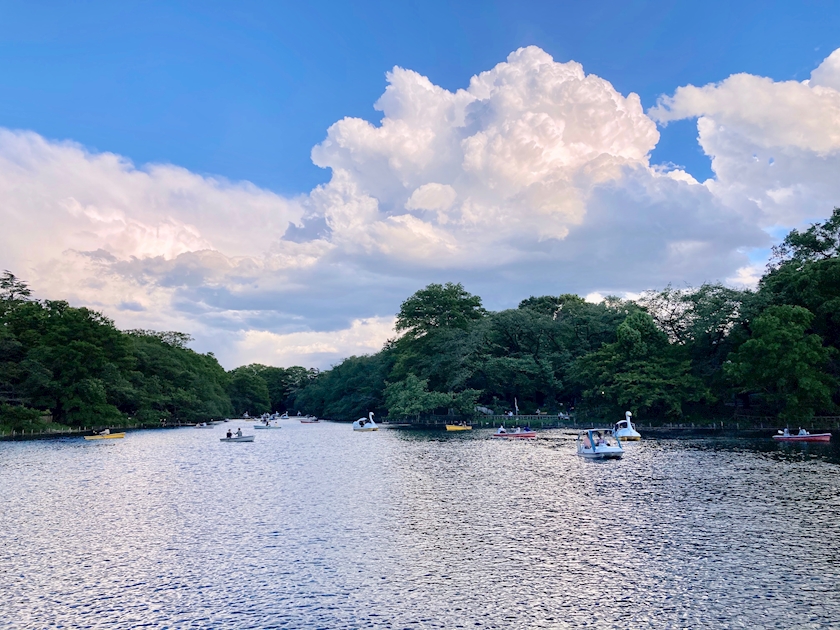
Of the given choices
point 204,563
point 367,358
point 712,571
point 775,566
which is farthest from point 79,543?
point 367,358

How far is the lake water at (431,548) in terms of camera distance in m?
15.8

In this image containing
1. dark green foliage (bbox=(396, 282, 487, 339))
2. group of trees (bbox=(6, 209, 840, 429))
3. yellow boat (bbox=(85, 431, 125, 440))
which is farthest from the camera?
dark green foliage (bbox=(396, 282, 487, 339))

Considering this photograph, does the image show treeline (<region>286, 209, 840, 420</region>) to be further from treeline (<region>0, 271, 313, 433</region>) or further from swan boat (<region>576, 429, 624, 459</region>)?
treeline (<region>0, 271, 313, 433</region>)

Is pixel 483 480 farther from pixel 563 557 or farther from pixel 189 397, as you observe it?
pixel 189 397

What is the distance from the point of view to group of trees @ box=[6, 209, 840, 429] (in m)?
66.3

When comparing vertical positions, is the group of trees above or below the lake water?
above

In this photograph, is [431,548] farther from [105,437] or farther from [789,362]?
[105,437]

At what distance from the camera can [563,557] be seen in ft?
66.7

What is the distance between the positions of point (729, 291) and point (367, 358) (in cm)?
9184

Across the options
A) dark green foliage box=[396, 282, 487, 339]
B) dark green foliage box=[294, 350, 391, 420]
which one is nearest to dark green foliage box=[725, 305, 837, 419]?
dark green foliage box=[396, 282, 487, 339]

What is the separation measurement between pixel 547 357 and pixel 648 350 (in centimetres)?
1885

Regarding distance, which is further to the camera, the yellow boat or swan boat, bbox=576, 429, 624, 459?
the yellow boat

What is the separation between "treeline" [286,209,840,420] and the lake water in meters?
25.5

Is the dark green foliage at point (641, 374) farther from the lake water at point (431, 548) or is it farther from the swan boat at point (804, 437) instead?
the lake water at point (431, 548)
